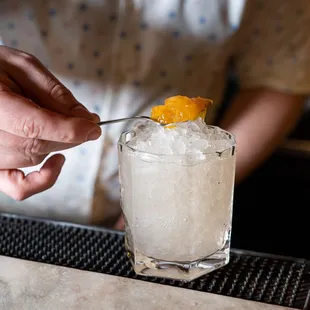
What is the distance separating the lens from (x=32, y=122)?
0.58 metres

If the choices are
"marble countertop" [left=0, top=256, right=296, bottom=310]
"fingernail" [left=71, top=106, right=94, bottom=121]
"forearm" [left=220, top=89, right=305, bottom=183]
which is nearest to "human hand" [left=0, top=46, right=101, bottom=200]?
"fingernail" [left=71, top=106, right=94, bottom=121]

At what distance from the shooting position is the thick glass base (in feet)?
2.06

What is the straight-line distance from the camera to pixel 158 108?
2.07 ft

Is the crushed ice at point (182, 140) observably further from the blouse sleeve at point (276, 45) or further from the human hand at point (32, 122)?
the blouse sleeve at point (276, 45)

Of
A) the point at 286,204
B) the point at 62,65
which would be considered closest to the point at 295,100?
the point at 286,204

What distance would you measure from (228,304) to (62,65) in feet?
1.89

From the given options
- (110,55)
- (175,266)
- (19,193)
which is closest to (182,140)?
(175,266)

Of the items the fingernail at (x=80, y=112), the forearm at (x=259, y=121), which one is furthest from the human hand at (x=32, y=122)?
the forearm at (x=259, y=121)

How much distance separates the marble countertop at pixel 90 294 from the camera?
1.92ft

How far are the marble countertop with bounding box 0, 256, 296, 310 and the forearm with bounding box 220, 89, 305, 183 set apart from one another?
0.50 metres

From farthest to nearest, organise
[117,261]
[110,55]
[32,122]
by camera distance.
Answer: [110,55] < [117,261] < [32,122]

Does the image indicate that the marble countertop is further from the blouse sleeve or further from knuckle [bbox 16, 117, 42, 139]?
the blouse sleeve

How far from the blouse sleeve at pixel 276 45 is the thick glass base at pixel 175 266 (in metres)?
0.50

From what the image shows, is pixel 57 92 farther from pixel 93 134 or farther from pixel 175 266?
pixel 175 266
